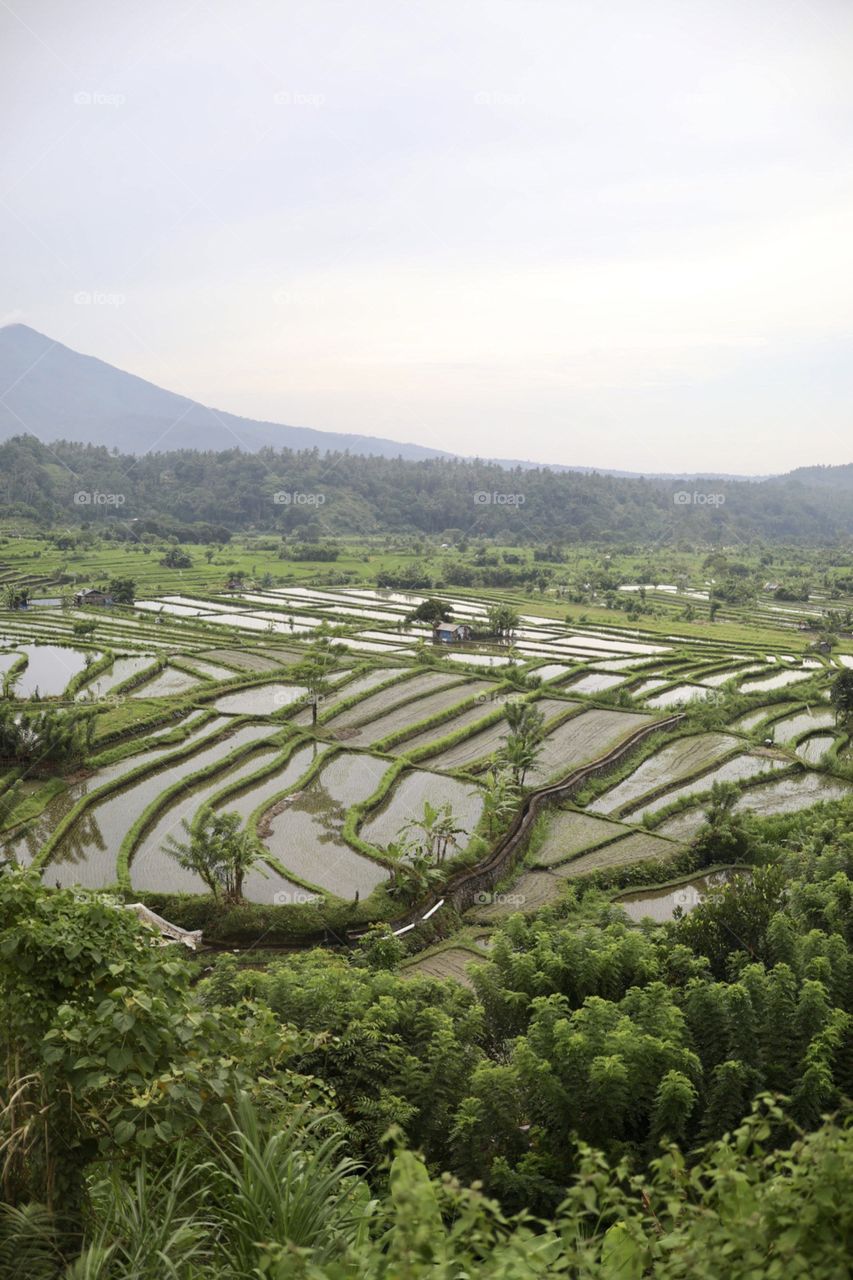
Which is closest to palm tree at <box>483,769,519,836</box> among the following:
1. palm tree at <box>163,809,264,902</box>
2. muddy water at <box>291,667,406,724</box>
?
palm tree at <box>163,809,264,902</box>

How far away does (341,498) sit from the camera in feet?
360

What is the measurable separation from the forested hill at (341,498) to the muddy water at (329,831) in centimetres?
7330

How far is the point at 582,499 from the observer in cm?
12069

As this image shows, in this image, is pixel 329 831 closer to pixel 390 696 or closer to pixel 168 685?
pixel 390 696

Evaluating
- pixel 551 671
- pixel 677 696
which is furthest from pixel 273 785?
pixel 677 696

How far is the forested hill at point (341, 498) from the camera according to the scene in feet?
326

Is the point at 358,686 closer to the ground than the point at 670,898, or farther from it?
farther from it

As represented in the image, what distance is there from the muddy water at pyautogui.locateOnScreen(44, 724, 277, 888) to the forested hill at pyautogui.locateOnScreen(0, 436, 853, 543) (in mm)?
71607

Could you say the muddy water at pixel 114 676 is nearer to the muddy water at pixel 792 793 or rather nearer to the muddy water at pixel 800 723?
the muddy water at pixel 792 793

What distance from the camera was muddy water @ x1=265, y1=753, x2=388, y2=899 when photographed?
54.2ft

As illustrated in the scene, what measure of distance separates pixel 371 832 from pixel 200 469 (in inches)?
4195

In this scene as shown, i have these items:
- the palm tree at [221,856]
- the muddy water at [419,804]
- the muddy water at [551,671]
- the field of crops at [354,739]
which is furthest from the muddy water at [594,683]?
the palm tree at [221,856]

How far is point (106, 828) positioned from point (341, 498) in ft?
309

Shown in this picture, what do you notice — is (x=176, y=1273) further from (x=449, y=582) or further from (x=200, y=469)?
(x=200, y=469)
